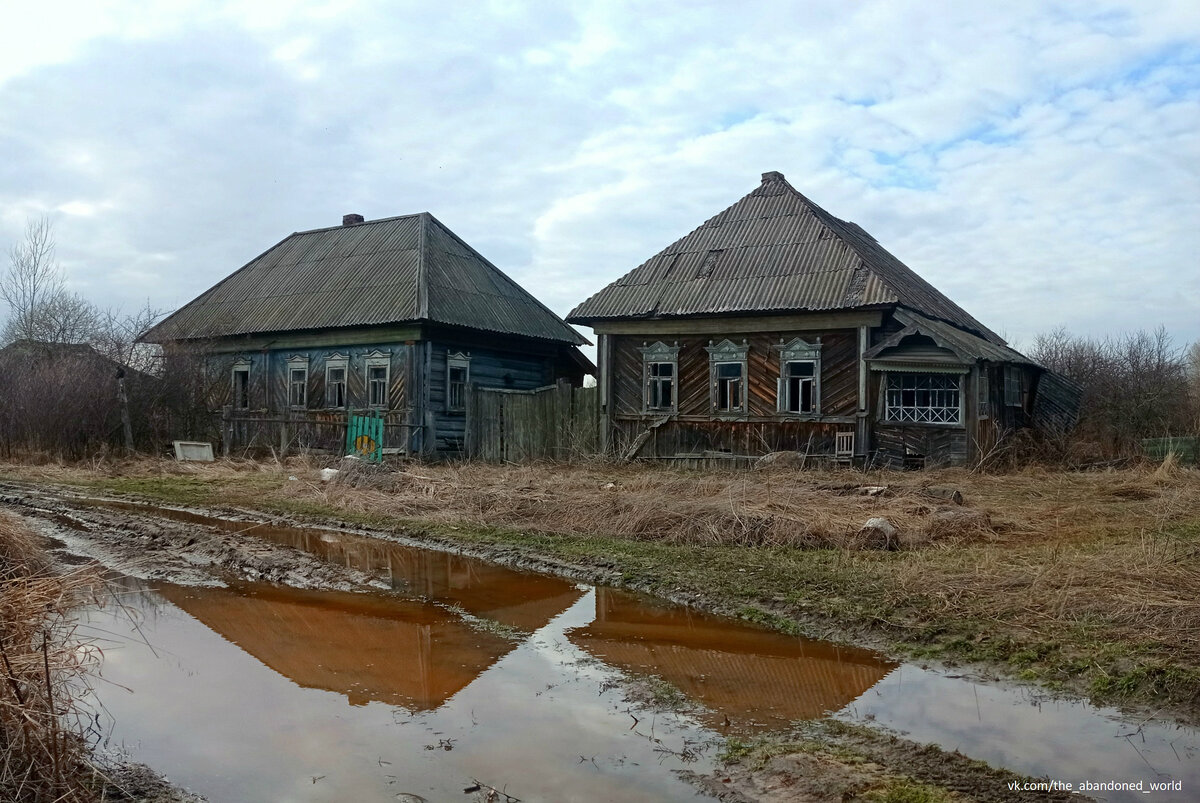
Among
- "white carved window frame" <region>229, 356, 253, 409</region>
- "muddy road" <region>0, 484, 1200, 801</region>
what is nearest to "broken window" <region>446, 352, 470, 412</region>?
"white carved window frame" <region>229, 356, 253, 409</region>

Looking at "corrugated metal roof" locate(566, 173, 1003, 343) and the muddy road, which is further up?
"corrugated metal roof" locate(566, 173, 1003, 343)

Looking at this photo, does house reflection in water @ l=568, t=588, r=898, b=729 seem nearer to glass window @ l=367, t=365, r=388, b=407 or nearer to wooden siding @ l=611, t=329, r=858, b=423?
A: wooden siding @ l=611, t=329, r=858, b=423

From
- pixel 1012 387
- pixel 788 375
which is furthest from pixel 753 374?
pixel 1012 387

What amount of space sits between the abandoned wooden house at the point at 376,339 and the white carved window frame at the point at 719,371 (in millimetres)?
5516

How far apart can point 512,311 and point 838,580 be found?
55.6 ft

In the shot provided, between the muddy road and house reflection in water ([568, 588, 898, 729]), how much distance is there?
0.07 ft

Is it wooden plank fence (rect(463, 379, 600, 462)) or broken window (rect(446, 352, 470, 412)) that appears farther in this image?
broken window (rect(446, 352, 470, 412))

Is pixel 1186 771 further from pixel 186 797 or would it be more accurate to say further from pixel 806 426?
pixel 806 426

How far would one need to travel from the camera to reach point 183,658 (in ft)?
21.0

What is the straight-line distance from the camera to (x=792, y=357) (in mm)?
18062

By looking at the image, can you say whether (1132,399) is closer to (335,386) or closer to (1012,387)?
(1012,387)

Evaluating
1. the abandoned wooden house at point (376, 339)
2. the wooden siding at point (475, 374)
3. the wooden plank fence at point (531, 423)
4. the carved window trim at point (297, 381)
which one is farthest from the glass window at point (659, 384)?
the carved window trim at point (297, 381)

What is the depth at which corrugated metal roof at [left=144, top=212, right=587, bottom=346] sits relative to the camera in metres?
21.9

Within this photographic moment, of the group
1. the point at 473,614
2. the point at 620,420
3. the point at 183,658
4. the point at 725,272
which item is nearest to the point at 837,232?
the point at 725,272
